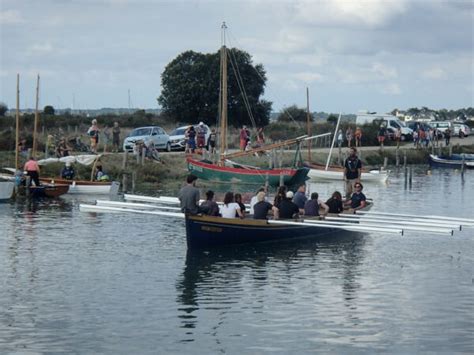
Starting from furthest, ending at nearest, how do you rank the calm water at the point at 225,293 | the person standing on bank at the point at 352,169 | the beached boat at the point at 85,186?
1. the beached boat at the point at 85,186
2. the person standing on bank at the point at 352,169
3. the calm water at the point at 225,293

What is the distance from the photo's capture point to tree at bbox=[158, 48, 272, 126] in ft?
262

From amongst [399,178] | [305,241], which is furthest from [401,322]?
[399,178]

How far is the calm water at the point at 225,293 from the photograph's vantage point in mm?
19125

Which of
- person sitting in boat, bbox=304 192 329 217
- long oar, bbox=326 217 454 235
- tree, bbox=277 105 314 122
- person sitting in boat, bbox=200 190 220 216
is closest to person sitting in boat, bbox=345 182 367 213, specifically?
long oar, bbox=326 217 454 235

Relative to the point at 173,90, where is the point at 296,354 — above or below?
below

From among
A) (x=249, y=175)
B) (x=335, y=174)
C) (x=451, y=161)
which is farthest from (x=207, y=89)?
(x=249, y=175)

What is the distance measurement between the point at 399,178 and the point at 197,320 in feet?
132

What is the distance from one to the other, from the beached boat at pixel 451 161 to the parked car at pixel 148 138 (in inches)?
798

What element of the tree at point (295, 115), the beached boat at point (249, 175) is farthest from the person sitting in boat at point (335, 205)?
the tree at point (295, 115)

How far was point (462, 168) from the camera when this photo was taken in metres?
64.7

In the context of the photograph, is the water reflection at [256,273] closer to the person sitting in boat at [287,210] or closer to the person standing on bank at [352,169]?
the person sitting in boat at [287,210]

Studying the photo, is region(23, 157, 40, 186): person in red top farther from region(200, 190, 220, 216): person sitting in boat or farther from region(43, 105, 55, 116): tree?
region(43, 105, 55, 116): tree

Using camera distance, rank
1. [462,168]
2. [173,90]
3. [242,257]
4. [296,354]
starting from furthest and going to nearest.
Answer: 1. [173,90]
2. [462,168]
3. [242,257]
4. [296,354]

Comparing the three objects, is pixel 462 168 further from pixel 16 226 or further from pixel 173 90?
pixel 16 226
